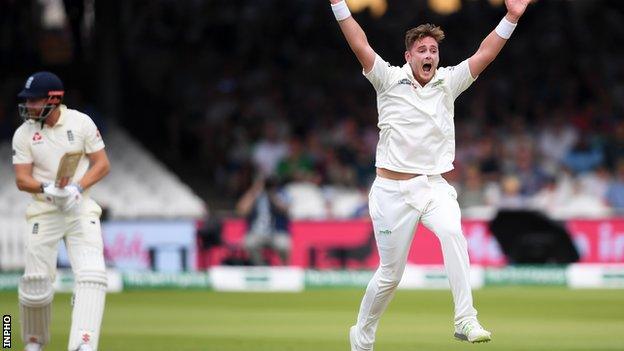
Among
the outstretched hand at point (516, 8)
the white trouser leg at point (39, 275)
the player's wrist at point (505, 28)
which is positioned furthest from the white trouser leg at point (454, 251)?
the white trouser leg at point (39, 275)

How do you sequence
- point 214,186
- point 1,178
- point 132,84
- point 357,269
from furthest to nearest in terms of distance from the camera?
1. point 132,84
2. point 214,186
3. point 1,178
4. point 357,269

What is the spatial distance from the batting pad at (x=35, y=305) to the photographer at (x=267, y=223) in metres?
7.68

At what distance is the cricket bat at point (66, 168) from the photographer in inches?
285

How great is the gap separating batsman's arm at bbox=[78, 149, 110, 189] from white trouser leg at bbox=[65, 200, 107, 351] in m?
0.15

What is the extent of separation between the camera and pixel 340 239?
15.3 meters

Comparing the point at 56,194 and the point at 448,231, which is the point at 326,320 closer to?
the point at 56,194

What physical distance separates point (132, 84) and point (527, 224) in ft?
24.1

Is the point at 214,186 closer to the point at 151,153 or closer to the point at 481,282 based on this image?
the point at 151,153

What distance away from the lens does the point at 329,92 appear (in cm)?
1920

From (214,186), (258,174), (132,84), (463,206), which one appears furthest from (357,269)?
(132,84)

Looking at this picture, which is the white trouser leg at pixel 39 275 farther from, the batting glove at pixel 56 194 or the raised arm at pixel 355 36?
the raised arm at pixel 355 36

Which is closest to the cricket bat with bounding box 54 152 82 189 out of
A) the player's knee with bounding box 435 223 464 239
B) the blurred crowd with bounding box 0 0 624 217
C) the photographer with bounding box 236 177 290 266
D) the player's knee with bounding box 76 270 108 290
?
the player's knee with bounding box 76 270 108 290

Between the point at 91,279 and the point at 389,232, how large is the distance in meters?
1.56

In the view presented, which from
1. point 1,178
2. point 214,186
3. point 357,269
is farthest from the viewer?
point 214,186
